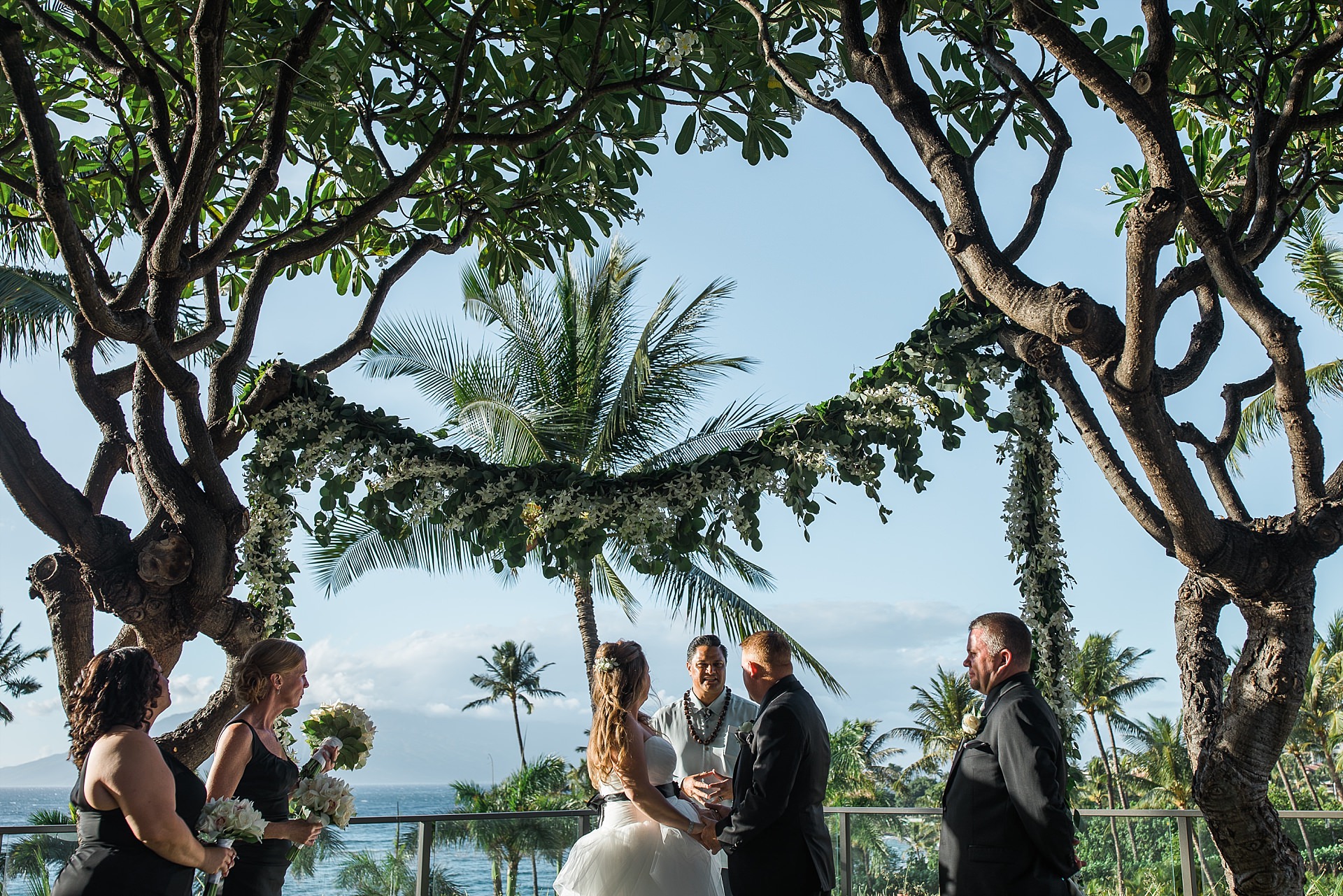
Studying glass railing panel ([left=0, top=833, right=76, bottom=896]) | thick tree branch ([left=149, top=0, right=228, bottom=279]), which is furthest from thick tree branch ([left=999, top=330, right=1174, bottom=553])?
glass railing panel ([left=0, top=833, right=76, bottom=896])

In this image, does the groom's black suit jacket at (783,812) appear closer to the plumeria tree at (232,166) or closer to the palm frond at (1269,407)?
the plumeria tree at (232,166)

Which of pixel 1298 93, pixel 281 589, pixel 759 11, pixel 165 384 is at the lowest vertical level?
pixel 281 589

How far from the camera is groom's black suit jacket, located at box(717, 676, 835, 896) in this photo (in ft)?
11.8

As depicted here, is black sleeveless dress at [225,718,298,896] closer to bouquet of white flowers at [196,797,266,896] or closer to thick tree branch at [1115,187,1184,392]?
bouquet of white flowers at [196,797,266,896]

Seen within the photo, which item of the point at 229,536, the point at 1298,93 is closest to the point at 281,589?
the point at 229,536

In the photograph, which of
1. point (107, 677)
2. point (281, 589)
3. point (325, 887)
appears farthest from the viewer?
point (325, 887)

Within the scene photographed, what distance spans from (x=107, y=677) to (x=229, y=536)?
1.17m

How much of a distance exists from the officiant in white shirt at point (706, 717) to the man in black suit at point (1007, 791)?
5.10 feet

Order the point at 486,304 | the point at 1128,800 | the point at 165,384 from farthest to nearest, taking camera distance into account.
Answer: the point at 1128,800
the point at 486,304
the point at 165,384

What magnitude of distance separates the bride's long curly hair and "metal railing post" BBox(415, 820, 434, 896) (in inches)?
81.9

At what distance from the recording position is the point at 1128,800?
43875 mm

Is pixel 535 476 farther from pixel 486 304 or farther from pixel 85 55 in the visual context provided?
pixel 486 304

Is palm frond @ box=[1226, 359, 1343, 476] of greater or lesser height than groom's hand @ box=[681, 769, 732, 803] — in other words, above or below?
above

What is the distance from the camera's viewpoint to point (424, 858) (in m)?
5.52
